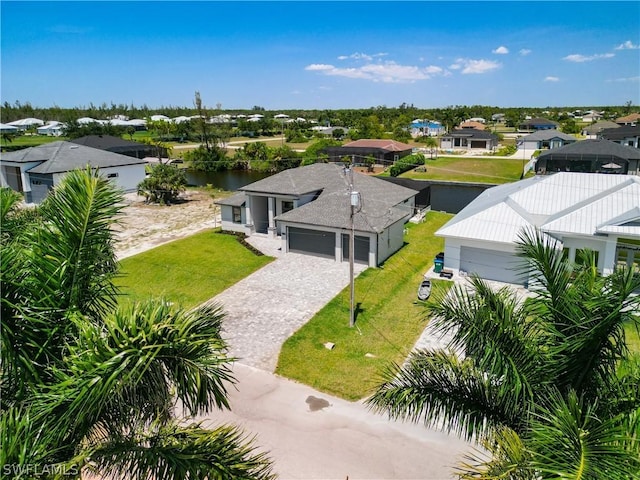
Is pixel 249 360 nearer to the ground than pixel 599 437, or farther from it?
nearer to the ground

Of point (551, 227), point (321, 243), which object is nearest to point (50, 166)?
point (321, 243)

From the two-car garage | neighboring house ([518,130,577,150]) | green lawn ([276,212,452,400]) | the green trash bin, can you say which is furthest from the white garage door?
neighboring house ([518,130,577,150])

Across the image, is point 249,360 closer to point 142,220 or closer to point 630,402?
point 630,402

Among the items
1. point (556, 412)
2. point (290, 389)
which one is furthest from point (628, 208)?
point (556, 412)

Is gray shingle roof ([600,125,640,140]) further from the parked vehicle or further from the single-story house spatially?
the single-story house

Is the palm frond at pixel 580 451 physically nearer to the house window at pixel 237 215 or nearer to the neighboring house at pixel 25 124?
the house window at pixel 237 215

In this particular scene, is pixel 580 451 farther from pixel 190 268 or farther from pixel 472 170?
pixel 472 170

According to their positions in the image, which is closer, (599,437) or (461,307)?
(599,437)
